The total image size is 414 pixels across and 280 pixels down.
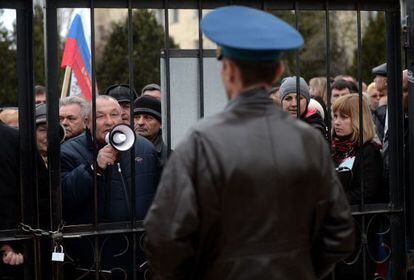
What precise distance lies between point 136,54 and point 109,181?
62.4 ft

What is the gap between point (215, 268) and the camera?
297cm

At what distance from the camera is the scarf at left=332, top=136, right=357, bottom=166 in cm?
541

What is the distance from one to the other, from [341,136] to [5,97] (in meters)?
15.7

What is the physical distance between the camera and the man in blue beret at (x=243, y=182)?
9.48ft

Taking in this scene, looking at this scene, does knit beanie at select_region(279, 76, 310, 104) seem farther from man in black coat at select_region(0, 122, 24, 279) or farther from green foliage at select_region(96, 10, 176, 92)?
green foliage at select_region(96, 10, 176, 92)

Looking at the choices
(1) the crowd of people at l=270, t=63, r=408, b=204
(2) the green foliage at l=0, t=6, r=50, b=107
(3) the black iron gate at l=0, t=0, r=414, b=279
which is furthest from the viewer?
(2) the green foliage at l=0, t=6, r=50, b=107

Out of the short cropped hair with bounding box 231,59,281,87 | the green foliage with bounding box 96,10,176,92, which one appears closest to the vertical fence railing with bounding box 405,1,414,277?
the short cropped hair with bounding box 231,59,281,87

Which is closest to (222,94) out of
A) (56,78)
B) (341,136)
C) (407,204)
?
(56,78)

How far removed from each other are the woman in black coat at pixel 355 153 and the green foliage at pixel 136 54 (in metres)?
17.1

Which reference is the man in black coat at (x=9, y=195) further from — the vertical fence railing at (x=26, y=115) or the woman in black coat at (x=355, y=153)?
the woman in black coat at (x=355, y=153)

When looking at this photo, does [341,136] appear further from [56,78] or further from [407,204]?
[56,78]

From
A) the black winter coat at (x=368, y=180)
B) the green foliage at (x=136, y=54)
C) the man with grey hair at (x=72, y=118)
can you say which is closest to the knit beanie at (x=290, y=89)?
the black winter coat at (x=368, y=180)

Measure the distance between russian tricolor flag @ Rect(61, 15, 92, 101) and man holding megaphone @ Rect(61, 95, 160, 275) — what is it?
4.07 metres

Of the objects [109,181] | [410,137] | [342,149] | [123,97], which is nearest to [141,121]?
[123,97]
